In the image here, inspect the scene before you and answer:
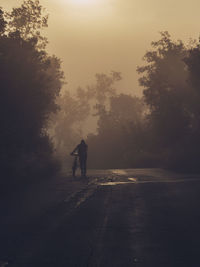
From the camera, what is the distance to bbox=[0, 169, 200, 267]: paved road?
7754mm

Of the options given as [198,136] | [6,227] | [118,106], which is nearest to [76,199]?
[6,227]

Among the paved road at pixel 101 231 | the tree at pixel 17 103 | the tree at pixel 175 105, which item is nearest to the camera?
the paved road at pixel 101 231

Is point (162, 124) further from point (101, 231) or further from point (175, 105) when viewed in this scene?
point (101, 231)

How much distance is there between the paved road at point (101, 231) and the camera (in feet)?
25.4

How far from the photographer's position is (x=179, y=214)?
41.5 ft

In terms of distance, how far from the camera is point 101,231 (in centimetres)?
1019

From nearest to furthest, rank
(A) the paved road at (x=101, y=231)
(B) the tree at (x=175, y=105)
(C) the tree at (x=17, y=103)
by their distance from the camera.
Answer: (A) the paved road at (x=101, y=231) → (C) the tree at (x=17, y=103) → (B) the tree at (x=175, y=105)

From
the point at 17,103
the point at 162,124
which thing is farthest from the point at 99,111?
the point at 17,103

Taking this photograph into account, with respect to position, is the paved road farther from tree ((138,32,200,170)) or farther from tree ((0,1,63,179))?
tree ((138,32,200,170))

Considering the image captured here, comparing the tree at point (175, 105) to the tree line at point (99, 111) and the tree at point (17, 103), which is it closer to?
the tree line at point (99, 111)

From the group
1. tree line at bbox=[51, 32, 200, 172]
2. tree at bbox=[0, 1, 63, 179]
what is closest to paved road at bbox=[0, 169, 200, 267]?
tree at bbox=[0, 1, 63, 179]

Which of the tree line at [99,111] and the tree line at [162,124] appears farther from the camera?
the tree line at [162,124]

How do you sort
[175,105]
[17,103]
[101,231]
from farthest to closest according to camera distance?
[175,105] < [17,103] < [101,231]

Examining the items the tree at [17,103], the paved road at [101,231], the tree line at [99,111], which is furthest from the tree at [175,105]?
the paved road at [101,231]
